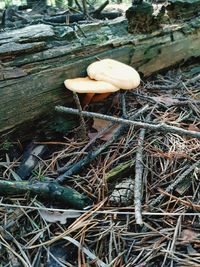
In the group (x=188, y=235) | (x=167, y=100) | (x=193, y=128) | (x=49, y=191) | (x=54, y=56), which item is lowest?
(x=188, y=235)

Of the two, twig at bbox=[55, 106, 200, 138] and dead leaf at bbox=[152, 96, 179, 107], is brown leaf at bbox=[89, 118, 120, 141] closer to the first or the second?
twig at bbox=[55, 106, 200, 138]

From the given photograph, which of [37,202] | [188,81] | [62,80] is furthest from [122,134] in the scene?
[188,81]

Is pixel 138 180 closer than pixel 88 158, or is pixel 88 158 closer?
pixel 138 180

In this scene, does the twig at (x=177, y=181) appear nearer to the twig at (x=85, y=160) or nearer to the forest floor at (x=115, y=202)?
the forest floor at (x=115, y=202)

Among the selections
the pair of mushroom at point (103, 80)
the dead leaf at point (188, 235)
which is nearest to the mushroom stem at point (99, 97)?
the pair of mushroom at point (103, 80)

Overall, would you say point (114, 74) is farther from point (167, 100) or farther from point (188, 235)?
point (188, 235)

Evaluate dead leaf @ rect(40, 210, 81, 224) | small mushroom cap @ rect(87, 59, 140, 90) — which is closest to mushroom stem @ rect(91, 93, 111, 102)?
small mushroom cap @ rect(87, 59, 140, 90)

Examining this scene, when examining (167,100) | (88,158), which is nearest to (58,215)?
(88,158)
